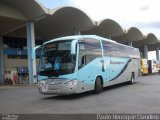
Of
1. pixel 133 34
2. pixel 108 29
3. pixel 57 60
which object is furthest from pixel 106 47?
pixel 133 34

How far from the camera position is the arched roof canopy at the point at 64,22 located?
33.2 metres

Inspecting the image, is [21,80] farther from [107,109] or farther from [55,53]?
[107,109]

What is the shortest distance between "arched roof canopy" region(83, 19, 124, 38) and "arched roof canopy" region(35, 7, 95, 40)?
3.86 m

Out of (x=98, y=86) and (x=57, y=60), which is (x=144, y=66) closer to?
(x=98, y=86)

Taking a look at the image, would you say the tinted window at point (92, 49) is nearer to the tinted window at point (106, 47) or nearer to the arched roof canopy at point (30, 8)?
the tinted window at point (106, 47)

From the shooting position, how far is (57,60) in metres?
14.7

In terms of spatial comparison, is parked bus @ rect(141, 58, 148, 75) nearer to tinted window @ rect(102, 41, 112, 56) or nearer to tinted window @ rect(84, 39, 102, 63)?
tinted window @ rect(102, 41, 112, 56)

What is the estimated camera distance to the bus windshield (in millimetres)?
14523

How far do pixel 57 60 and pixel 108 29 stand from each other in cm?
3095

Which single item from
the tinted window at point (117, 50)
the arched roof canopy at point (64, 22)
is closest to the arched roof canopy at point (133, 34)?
the arched roof canopy at point (64, 22)

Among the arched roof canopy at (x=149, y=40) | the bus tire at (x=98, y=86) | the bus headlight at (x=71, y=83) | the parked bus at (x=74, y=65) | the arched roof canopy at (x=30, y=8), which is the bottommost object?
the bus tire at (x=98, y=86)

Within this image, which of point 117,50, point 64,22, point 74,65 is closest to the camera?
point 74,65

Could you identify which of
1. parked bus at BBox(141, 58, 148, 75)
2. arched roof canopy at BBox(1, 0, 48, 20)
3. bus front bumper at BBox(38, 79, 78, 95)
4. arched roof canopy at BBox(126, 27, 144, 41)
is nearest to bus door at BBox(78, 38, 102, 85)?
bus front bumper at BBox(38, 79, 78, 95)

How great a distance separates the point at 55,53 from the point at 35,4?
48.8 ft
